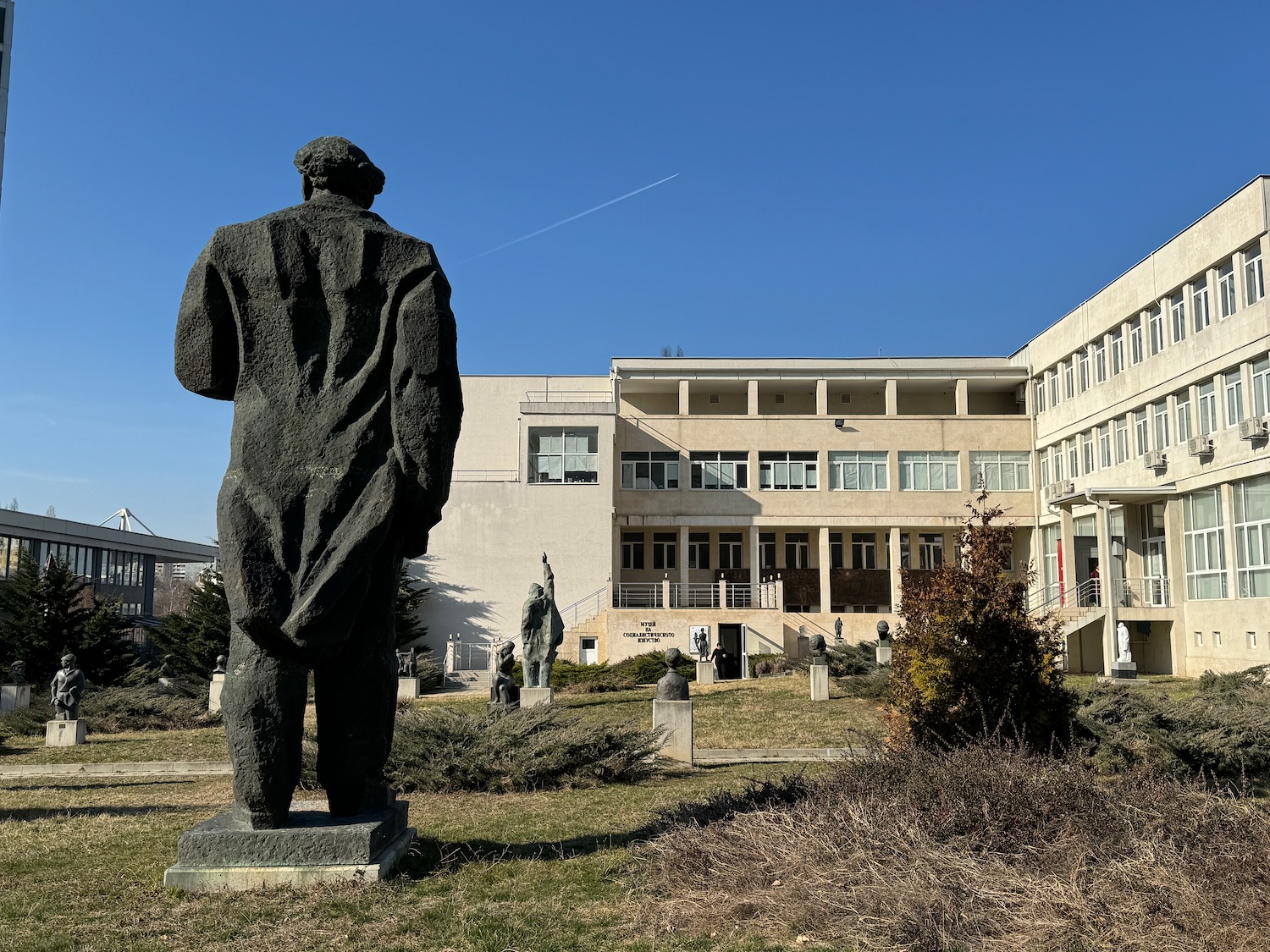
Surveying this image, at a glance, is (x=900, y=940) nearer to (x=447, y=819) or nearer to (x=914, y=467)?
(x=447, y=819)

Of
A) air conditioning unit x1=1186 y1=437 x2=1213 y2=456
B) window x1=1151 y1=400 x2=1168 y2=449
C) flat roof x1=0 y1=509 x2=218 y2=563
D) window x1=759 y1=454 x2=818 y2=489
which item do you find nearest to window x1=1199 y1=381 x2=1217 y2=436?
air conditioning unit x1=1186 y1=437 x2=1213 y2=456

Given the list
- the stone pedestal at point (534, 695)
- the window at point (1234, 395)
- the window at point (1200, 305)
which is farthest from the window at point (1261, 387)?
the stone pedestal at point (534, 695)

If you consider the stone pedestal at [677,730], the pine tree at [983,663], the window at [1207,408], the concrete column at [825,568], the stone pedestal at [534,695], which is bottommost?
the stone pedestal at [534,695]

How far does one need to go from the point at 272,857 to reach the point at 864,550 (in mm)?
50996

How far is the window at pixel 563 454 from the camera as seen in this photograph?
46.2 m

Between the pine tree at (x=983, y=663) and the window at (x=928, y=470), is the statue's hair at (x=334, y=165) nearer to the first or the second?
the pine tree at (x=983, y=663)

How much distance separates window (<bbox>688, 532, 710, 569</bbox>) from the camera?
54219 mm

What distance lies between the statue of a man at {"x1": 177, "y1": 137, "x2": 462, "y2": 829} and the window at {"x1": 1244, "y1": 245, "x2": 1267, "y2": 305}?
99.3 ft

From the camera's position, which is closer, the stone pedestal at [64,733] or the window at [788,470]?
the stone pedestal at [64,733]

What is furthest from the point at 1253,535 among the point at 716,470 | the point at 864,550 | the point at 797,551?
the point at 797,551

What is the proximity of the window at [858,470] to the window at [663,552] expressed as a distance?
9203 millimetres

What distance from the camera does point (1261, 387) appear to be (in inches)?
1136

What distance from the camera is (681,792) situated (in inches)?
357

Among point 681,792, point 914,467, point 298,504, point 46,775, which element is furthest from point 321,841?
point 914,467
